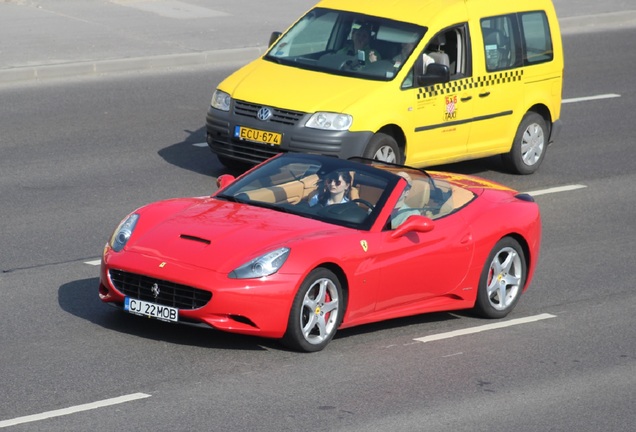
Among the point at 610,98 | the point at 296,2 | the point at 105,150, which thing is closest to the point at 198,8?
the point at 296,2

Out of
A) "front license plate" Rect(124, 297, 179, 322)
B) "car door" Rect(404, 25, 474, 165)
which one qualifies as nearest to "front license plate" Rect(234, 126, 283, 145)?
"car door" Rect(404, 25, 474, 165)

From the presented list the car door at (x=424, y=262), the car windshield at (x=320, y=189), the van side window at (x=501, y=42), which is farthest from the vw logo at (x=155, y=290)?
the van side window at (x=501, y=42)

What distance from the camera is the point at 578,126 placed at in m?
18.9

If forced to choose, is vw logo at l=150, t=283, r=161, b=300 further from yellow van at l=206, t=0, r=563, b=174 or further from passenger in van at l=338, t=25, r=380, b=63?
passenger in van at l=338, t=25, r=380, b=63

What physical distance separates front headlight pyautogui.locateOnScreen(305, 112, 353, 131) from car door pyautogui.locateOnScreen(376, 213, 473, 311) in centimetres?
374

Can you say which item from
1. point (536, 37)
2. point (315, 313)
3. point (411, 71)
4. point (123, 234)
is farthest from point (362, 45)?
point (315, 313)

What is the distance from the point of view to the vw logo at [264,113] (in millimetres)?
14453

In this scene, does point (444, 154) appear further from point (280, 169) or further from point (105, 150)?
point (280, 169)

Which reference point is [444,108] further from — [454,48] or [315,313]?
[315,313]

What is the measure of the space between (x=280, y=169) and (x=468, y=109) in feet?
16.7

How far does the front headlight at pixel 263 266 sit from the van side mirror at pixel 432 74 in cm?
580

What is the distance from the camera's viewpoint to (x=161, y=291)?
9.39m

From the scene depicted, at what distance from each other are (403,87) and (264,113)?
5.00ft

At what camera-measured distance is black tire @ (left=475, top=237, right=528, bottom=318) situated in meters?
10.9
